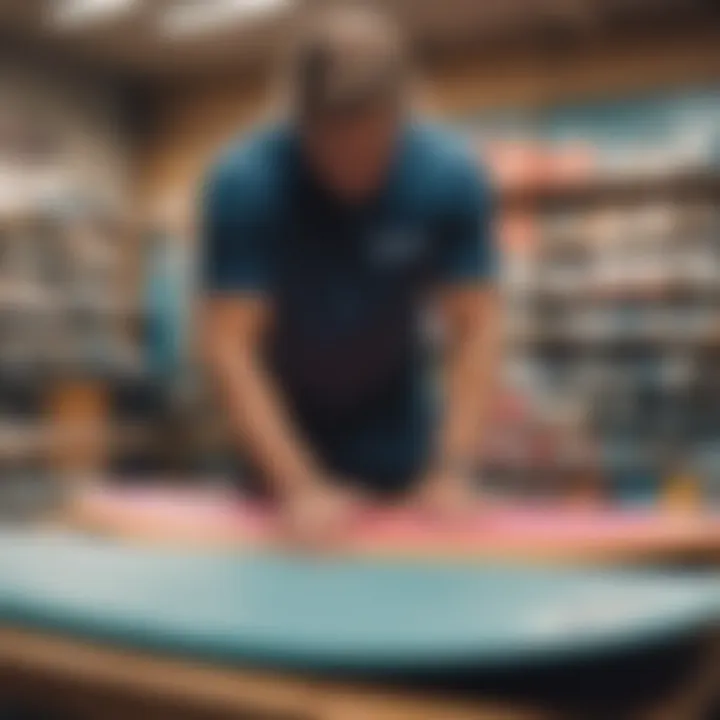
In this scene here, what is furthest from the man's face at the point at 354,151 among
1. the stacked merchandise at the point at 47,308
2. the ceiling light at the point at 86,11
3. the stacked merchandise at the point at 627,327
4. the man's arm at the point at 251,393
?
the ceiling light at the point at 86,11

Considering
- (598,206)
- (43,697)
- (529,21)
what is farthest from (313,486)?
(529,21)

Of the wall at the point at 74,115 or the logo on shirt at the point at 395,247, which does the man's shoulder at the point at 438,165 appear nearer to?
the logo on shirt at the point at 395,247

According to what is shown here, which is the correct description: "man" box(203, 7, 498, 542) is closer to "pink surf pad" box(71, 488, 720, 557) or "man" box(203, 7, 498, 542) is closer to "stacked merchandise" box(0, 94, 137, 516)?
"pink surf pad" box(71, 488, 720, 557)

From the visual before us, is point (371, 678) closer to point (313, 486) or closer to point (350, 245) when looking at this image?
point (313, 486)

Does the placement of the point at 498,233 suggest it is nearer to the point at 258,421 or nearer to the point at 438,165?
the point at 438,165

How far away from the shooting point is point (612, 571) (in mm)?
720

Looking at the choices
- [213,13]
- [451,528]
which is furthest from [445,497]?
[213,13]

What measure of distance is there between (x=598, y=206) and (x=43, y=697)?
4.64 ft

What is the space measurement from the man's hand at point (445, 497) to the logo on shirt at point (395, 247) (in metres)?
0.16

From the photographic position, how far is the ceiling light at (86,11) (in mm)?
3277

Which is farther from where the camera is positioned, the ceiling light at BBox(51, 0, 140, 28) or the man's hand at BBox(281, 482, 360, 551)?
the ceiling light at BBox(51, 0, 140, 28)

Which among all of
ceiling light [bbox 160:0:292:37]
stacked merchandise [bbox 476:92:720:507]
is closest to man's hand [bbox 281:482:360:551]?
stacked merchandise [bbox 476:92:720:507]

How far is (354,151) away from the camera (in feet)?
2.83

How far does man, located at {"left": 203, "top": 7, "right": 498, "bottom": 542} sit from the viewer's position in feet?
2.83
